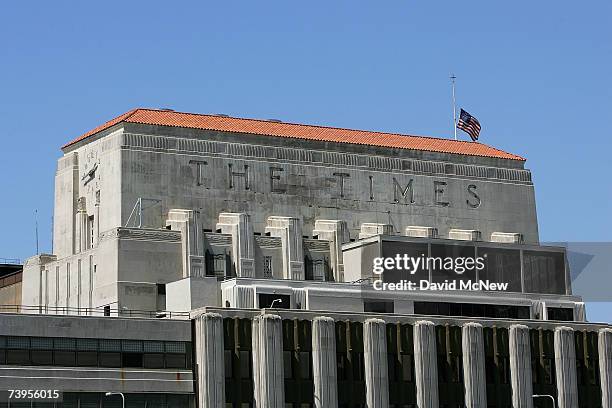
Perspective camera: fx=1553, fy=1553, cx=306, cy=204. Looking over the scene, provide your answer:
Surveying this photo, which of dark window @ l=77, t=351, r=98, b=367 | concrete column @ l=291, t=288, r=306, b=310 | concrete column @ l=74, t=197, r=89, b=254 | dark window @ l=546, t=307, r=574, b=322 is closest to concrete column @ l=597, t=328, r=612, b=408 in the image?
dark window @ l=546, t=307, r=574, b=322

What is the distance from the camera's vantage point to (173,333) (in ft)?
383

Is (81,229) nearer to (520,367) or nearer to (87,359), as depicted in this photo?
(87,359)

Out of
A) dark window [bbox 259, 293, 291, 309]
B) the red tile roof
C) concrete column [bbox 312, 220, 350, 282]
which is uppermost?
the red tile roof

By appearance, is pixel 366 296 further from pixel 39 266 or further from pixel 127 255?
pixel 39 266

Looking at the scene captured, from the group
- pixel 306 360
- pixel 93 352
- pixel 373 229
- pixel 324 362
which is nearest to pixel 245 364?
pixel 306 360

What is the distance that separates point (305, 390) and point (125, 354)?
14578mm

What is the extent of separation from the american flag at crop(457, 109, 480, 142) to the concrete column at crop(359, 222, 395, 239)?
15.9 m

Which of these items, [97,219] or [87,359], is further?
[97,219]

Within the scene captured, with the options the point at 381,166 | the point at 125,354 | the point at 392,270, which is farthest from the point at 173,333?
the point at 381,166

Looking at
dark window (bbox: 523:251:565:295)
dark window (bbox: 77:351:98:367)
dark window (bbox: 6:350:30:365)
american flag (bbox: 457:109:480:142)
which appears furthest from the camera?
american flag (bbox: 457:109:480:142)

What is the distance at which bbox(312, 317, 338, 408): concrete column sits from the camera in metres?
120

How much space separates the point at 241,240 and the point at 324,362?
1673cm

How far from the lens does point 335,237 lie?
13812cm

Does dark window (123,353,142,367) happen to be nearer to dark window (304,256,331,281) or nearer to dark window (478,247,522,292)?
dark window (304,256,331,281)
